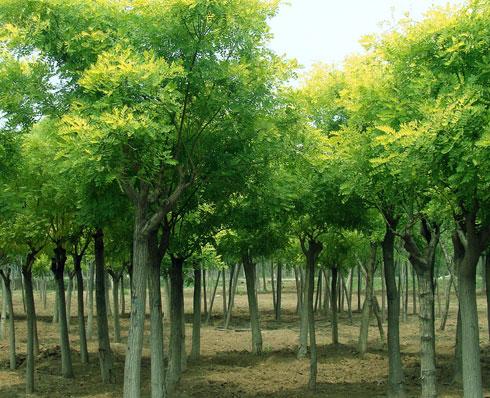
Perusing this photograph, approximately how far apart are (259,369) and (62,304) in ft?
20.7

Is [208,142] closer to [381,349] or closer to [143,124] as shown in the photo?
[143,124]

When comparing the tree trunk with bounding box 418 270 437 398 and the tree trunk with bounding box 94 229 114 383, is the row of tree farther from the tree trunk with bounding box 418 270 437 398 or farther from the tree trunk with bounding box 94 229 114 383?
the tree trunk with bounding box 94 229 114 383

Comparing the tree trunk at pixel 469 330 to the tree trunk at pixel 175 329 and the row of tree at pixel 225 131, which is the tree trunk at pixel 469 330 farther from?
the tree trunk at pixel 175 329

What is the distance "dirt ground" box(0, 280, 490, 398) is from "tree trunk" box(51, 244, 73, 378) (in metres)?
0.35

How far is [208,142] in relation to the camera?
429 inches

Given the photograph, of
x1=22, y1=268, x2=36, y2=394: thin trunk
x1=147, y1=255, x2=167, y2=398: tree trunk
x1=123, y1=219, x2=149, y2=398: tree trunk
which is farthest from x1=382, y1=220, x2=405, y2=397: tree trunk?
x1=22, y1=268, x2=36, y2=394: thin trunk

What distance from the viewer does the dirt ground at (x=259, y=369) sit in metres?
15.9

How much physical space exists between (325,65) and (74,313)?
28934 millimetres

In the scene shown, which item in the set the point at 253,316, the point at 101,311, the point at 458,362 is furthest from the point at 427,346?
the point at 253,316

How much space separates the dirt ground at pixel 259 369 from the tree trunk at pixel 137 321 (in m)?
4.98

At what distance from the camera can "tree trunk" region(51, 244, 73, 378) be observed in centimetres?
1647

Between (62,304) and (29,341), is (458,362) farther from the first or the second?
(29,341)

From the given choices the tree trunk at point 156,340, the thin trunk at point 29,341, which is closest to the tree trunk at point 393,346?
the tree trunk at point 156,340

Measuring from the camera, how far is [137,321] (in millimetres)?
10641
